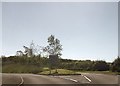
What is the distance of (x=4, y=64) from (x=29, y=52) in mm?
14657

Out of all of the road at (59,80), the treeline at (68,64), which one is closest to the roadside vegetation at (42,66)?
the treeline at (68,64)

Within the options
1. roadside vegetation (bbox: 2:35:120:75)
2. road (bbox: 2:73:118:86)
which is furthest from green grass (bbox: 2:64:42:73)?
road (bbox: 2:73:118:86)

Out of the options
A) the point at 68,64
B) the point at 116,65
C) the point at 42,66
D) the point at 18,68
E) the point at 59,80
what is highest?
the point at 68,64

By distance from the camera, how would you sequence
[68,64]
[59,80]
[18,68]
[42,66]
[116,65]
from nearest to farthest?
[59,80] → [116,65] → [18,68] → [42,66] → [68,64]

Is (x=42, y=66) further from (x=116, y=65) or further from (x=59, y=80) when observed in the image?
(x=59, y=80)

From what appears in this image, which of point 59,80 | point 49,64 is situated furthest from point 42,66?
point 59,80

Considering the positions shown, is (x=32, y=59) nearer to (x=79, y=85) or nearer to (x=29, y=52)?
(x=29, y=52)

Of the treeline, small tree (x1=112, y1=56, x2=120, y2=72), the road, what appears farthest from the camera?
the treeline

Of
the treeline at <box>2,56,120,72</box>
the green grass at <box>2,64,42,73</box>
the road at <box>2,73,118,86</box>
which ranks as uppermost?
the treeline at <box>2,56,120,72</box>

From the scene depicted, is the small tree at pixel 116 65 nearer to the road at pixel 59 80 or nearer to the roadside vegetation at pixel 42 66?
the roadside vegetation at pixel 42 66

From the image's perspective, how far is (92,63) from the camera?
72.7 metres

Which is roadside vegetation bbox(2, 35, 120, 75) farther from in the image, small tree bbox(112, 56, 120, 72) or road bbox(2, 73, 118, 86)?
road bbox(2, 73, 118, 86)

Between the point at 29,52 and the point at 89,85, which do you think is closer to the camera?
the point at 89,85

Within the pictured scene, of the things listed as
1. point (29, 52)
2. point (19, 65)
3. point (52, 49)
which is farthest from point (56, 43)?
point (29, 52)
